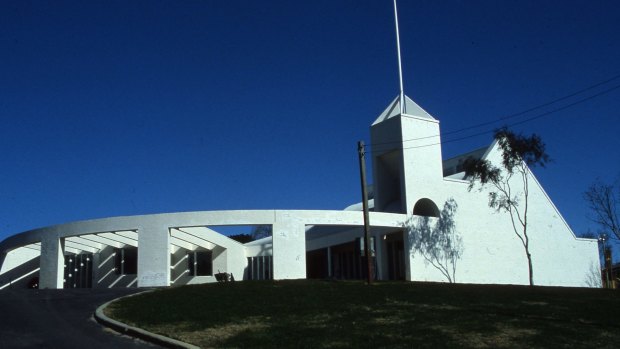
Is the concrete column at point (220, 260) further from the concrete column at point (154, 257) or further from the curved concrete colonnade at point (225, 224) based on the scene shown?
the concrete column at point (154, 257)

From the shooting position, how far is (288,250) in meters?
31.5

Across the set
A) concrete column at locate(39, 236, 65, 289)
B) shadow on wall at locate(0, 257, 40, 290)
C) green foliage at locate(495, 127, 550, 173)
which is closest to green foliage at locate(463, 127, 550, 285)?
green foliage at locate(495, 127, 550, 173)

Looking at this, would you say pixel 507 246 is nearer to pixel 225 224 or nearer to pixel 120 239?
pixel 225 224

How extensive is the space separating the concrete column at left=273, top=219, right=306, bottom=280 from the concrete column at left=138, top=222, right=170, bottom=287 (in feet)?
17.4

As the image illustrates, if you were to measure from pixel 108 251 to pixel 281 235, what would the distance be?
17.1m

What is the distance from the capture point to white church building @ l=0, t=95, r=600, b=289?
3191cm

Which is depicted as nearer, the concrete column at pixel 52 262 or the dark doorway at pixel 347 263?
the concrete column at pixel 52 262

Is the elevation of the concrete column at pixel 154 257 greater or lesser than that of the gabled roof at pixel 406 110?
lesser

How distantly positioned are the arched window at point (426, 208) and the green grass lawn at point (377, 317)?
42.1 ft

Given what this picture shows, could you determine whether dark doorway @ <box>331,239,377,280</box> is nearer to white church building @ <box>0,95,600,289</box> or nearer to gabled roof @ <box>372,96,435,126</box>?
white church building @ <box>0,95,600,289</box>

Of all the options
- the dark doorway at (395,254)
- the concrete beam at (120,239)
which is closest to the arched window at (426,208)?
the dark doorway at (395,254)

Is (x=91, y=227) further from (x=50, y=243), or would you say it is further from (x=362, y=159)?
(x=362, y=159)

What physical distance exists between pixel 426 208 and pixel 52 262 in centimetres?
2040

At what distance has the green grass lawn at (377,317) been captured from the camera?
12.8m
